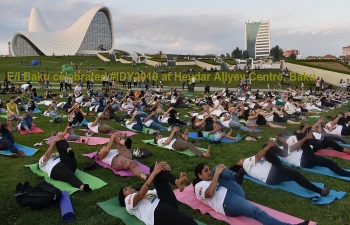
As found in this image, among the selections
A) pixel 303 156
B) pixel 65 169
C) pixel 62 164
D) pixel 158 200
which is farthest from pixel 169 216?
pixel 303 156

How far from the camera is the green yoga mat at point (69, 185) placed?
4.93 metres

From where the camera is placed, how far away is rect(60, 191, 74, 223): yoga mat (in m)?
4.07

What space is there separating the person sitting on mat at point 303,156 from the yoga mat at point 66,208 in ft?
12.1

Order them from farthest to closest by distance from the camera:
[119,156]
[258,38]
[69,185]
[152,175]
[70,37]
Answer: [258,38], [70,37], [119,156], [69,185], [152,175]

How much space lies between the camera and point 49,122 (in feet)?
35.7

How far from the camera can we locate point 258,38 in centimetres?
18275

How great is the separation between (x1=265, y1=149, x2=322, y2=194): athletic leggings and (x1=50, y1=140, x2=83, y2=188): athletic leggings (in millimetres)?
3107

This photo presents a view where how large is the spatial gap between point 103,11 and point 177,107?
9043 cm

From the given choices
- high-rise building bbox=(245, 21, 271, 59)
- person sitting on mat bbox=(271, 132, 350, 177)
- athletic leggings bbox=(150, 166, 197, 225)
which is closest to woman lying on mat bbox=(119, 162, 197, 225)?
athletic leggings bbox=(150, 166, 197, 225)

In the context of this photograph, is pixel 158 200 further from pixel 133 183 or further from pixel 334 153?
pixel 334 153

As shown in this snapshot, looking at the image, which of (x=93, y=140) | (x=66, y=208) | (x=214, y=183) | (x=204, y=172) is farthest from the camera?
(x=93, y=140)

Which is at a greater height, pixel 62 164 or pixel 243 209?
pixel 62 164

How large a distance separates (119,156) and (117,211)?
1.61 meters

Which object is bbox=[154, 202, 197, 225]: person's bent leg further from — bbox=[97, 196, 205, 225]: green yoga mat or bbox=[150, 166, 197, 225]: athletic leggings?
bbox=[97, 196, 205, 225]: green yoga mat
